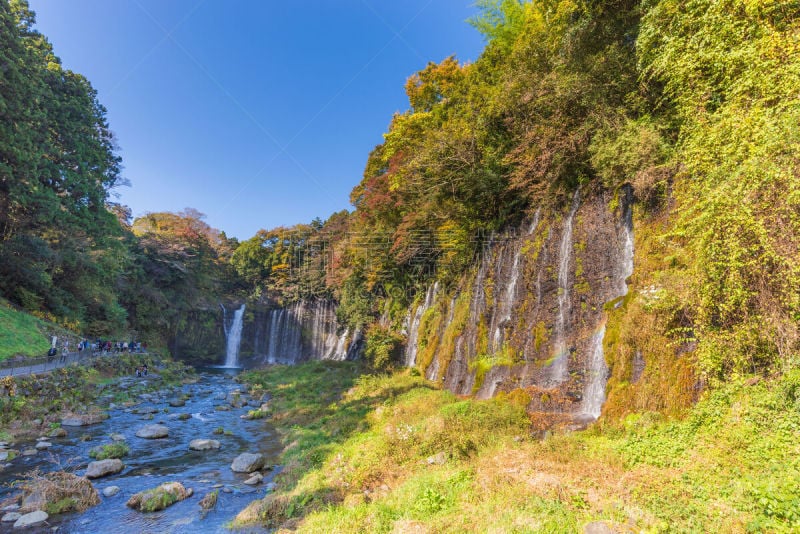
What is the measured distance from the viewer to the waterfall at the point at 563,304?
11.7 metres

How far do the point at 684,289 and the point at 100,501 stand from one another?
15.1 m

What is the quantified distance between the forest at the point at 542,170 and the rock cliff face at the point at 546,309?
1157 millimetres

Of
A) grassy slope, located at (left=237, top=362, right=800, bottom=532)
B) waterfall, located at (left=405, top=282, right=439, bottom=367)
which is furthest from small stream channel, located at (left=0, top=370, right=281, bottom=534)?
waterfall, located at (left=405, top=282, right=439, bottom=367)

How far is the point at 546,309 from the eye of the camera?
1333cm

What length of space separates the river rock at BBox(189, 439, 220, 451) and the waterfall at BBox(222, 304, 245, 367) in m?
37.2

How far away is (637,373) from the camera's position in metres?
8.65

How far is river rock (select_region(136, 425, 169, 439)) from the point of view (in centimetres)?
1441

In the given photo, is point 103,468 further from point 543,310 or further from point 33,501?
point 543,310

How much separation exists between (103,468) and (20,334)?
1559cm

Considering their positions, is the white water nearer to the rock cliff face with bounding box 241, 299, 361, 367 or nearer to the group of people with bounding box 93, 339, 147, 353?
the rock cliff face with bounding box 241, 299, 361, 367

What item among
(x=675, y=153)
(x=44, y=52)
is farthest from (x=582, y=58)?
(x=44, y=52)

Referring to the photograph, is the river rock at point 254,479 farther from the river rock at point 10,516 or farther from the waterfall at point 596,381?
the waterfall at point 596,381

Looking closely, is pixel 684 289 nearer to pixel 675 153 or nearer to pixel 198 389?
pixel 675 153

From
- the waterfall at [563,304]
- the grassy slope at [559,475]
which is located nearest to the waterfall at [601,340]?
the waterfall at [563,304]
